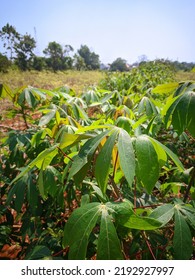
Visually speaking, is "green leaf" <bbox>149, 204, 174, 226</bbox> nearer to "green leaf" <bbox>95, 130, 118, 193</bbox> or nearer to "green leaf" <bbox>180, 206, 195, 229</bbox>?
"green leaf" <bbox>180, 206, 195, 229</bbox>

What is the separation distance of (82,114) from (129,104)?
56 centimetres

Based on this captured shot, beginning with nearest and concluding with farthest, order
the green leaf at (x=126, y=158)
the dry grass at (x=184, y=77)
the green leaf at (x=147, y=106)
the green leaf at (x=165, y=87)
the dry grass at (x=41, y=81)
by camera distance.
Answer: the green leaf at (x=126, y=158) < the green leaf at (x=165, y=87) < the green leaf at (x=147, y=106) < the dry grass at (x=184, y=77) < the dry grass at (x=41, y=81)

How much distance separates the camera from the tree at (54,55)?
93.4ft

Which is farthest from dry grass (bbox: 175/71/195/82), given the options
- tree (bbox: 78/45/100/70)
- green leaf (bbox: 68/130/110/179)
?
tree (bbox: 78/45/100/70)

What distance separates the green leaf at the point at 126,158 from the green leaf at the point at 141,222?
11 cm

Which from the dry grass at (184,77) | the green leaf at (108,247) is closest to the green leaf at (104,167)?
the green leaf at (108,247)

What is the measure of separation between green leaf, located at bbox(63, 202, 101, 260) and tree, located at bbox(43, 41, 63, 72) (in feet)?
96.9

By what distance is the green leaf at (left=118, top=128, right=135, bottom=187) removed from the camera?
55 centimetres

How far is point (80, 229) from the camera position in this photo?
0.59 m

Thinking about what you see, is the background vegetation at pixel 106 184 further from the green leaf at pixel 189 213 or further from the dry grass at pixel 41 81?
the dry grass at pixel 41 81
